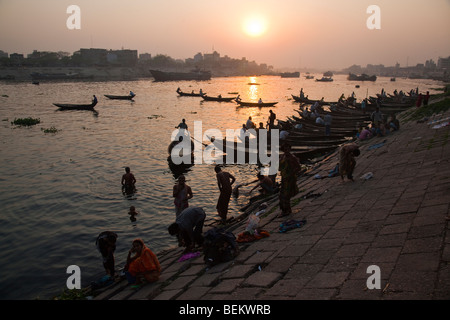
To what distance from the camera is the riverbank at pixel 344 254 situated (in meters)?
4.48

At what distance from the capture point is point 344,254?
553cm

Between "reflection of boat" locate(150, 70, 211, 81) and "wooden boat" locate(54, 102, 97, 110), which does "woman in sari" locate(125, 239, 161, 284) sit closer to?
"wooden boat" locate(54, 102, 97, 110)

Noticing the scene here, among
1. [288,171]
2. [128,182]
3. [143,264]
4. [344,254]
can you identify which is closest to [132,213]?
[128,182]

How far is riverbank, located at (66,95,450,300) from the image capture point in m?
4.48

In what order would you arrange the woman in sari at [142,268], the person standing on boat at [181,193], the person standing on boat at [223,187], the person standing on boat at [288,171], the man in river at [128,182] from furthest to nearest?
1. the man in river at [128,182]
2. the person standing on boat at [223,187]
3. the person standing on boat at [181,193]
4. the person standing on boat at [288,171]
5. the woman in sari at [142,268]

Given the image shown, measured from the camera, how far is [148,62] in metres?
179

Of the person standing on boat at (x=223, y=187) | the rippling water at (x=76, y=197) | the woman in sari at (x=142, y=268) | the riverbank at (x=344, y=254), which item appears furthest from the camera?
the person standing on boat at (x=223, y=187)

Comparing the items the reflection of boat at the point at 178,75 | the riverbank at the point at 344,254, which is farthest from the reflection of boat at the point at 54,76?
the riverbank at the point at 344,254

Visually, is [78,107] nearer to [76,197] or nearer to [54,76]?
[76,197]

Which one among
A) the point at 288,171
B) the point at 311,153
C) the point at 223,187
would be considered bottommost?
the point at 223,187

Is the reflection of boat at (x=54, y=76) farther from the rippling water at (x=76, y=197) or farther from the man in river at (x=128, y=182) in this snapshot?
the man in river at (x=128, y=182)
